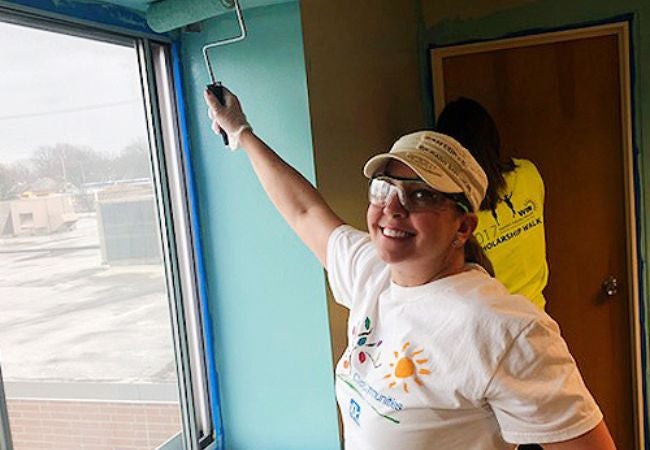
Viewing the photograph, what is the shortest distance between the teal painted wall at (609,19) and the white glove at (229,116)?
1.52 meters

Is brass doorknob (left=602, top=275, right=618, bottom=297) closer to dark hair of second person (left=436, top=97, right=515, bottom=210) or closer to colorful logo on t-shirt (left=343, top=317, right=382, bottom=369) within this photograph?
dark hair of second person (left=436, top=97, right=515, bottom=210)

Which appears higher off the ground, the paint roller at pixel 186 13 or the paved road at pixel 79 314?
the paint roller at pixel 186 13

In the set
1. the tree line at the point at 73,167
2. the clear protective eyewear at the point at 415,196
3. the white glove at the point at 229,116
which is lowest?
the clear protective eyewear at the point at 415,196

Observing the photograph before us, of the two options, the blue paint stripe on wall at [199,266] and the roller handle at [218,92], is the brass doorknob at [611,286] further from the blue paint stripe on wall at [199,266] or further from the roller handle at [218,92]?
the roller handle at [218,92]

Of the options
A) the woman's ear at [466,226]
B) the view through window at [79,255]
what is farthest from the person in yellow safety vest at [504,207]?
the view through window at [79,255]

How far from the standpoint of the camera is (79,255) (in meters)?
1.42

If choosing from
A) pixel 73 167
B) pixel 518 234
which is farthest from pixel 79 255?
pixel 518 234

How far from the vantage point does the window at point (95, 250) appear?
127 cm

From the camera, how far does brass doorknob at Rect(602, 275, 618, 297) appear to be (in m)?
2.58

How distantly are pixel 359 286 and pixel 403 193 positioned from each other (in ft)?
0.84

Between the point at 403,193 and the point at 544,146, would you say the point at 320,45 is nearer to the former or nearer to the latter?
the point at 403,193

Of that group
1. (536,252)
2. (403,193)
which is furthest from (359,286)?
(536,252)

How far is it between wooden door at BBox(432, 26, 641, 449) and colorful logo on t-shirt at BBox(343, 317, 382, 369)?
1718mm

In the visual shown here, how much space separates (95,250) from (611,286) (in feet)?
6.54
